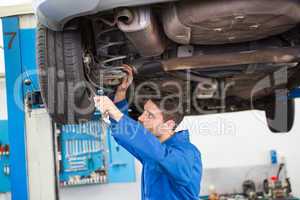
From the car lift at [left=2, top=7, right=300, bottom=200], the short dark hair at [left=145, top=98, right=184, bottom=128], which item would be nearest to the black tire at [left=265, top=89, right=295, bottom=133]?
the short dark hair at [left=145, top=98, right=184, bottom=128]

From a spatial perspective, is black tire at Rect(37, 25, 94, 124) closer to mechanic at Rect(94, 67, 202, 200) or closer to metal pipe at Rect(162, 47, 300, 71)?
mechanic at Rect(94, 67, 202, 200)

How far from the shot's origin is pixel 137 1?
3.44ft

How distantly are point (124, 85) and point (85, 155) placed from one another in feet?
5.33

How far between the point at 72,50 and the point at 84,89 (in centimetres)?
16

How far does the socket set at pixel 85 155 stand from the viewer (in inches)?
101

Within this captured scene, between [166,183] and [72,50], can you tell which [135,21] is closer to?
[72,50]

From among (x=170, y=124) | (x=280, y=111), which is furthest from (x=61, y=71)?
(x=280, y=111)

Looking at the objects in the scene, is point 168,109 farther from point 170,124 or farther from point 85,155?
point 85,155

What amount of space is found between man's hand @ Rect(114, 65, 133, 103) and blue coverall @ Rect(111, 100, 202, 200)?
1.0 inches

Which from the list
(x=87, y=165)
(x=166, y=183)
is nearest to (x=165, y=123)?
(x=166, y=183)

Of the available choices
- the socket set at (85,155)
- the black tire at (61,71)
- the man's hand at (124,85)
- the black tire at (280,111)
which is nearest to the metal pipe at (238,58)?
the man's hand at (124,85)

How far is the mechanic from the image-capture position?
1277 mm

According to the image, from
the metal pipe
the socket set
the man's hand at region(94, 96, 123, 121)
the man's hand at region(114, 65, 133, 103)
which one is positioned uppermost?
the metal pipe

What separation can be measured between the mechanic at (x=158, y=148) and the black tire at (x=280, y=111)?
0.85 meters
